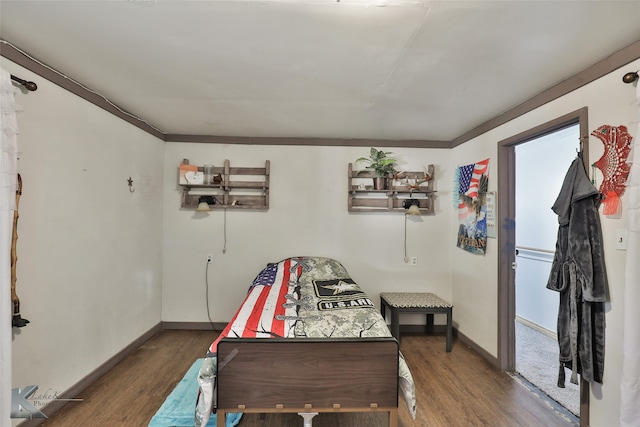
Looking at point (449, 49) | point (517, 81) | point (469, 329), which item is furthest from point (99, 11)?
point (469, 329)

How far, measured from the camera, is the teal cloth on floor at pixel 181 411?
191 centimetres

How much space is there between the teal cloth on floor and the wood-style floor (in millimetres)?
72

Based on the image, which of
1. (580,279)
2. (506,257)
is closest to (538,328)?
(506,257)

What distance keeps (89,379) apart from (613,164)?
3.99 meters

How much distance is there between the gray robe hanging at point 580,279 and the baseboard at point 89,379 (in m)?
3.47

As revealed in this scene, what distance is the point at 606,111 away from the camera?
5.72ft

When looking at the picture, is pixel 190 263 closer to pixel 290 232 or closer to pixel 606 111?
pixel 290 232

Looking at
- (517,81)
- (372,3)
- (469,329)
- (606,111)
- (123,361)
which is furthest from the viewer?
(469,329)

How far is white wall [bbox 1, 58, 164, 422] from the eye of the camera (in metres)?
1.81

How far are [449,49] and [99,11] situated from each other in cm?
182

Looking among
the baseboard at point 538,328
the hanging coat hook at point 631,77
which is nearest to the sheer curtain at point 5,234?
the hanging coat hook at point 631,77

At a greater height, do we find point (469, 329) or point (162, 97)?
point (162, 97)

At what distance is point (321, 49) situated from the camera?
165 centimetres

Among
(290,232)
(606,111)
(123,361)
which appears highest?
(606,111)
